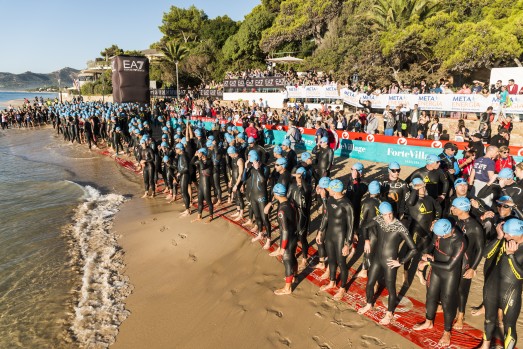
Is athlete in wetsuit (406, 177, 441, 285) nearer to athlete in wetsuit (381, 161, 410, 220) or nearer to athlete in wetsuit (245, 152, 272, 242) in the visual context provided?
athlete in wetsuit (381, 161, 410, 220)

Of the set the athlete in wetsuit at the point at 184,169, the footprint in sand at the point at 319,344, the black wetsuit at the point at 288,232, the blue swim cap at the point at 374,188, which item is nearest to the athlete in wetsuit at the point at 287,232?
the black wetsuit at the point at 288,232

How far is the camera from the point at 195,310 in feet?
17.5

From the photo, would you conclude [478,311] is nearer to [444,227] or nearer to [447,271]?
[447,271]

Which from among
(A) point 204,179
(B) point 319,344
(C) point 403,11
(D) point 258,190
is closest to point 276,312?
(B) point 319,344

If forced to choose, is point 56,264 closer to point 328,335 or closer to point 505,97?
point 328,335

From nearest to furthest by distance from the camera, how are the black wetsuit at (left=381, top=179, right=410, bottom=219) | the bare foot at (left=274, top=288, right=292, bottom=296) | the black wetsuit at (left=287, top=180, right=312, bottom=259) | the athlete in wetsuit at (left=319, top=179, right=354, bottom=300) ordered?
the athlete in wetsuit at (left=319, top=179, right=354, bottom=300), the bare foot at (left=274, top=288, right=292, bottom=296), the black wetsuit at (left=381, top=179, right=410, bottom=219), the black wetsuit at (left=287, top=180, right=312, bottom=259)

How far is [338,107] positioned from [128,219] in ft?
45.3

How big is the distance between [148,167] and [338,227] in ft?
24.3

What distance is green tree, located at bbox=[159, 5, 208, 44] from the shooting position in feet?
218

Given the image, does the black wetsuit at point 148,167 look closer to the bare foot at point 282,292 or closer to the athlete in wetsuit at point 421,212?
the bare foot at point 282,292

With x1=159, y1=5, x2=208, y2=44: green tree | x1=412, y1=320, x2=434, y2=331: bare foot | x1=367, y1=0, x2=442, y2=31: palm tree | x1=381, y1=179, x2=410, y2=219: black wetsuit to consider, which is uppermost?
x1=159, y1=5, x2=208, y2=44: green tree

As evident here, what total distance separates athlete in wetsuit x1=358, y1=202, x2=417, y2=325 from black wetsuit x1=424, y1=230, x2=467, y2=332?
33 centimetres

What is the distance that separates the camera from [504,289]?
3977 mm

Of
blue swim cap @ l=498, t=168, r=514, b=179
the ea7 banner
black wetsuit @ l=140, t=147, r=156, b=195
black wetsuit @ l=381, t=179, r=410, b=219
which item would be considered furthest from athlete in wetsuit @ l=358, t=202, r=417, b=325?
the ea7 banner
